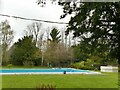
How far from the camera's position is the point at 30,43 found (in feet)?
109

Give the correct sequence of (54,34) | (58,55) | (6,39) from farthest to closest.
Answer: (54,34), (58,55), (6,39)

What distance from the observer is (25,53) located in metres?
32.8

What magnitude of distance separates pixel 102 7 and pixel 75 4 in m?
1.19

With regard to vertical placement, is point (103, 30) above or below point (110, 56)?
above

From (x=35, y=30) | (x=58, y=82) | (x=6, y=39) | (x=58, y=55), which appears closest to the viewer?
(x=58, y=82)

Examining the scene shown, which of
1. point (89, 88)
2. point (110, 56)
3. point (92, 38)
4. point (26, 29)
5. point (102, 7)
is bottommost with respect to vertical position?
point (89, 88)

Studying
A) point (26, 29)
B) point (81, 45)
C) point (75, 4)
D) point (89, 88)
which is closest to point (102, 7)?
point (75, 4)

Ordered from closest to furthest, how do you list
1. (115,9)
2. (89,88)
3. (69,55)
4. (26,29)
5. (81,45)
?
1. (115,9)
2. (81,45)
3. (89,88)
4. (69,55)
5. (26,29)

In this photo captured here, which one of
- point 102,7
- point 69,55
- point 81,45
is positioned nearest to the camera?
point 102,7

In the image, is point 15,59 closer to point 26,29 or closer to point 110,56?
point 26,29

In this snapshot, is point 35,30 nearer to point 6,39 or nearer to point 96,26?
point 6,39

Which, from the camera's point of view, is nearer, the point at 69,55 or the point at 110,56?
the point at 110,56

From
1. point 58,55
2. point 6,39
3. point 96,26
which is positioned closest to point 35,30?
point 58,55

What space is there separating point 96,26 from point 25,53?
90.0 feet
